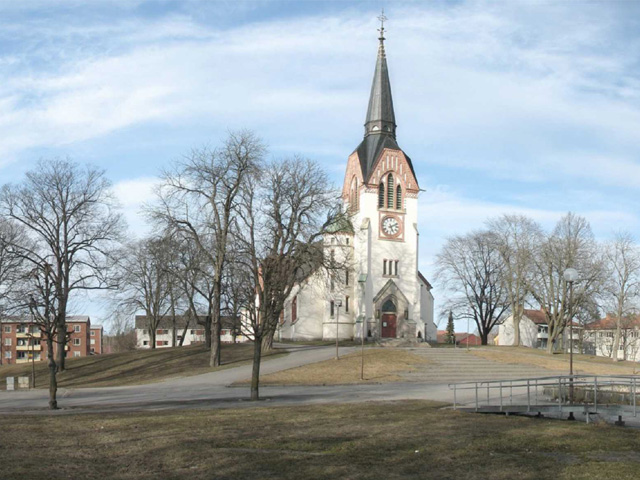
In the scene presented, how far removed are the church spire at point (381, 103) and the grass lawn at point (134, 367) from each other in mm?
22166

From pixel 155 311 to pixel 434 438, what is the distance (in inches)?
2067

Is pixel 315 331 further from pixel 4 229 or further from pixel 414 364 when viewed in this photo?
pixel 4 229

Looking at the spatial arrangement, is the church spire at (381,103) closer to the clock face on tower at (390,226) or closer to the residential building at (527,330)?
the clock face on tower at (390,226)

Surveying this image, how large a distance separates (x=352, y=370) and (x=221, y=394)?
12049 mm

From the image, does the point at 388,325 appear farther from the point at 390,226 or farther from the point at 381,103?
the point at 381,103

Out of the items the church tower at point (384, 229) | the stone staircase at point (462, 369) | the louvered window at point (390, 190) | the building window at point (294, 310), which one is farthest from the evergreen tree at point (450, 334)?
the stone staircase at point (462, 369)

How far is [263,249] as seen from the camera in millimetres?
35500

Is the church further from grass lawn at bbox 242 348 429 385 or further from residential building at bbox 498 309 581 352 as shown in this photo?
residential building at bbox 498 309 581 352

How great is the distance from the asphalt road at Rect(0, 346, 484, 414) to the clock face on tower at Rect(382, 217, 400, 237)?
24.1m

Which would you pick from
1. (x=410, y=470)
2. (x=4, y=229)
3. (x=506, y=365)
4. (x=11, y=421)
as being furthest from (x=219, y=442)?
(x=4, y=229)

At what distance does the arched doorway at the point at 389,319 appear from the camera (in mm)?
60031

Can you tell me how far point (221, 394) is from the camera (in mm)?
30172

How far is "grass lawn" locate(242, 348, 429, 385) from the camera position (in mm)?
36581

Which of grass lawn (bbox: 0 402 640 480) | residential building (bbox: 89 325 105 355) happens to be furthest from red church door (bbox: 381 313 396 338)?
residential building (bbox: 89 325 105 355)
